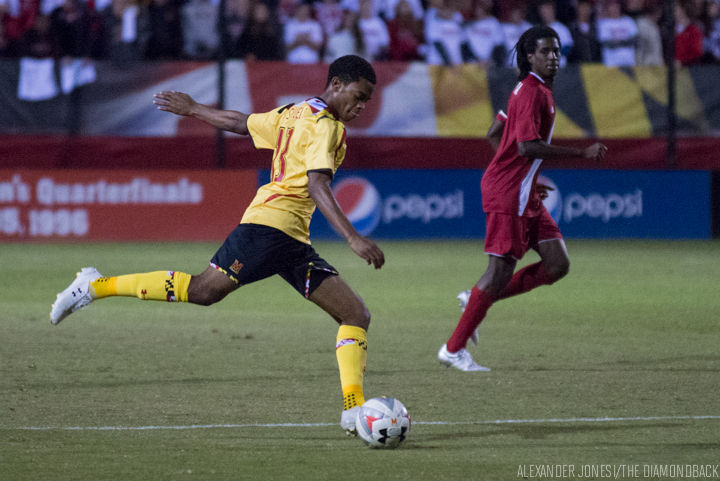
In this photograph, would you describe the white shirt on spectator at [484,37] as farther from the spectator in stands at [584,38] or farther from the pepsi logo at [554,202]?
the pepsi logo at [554,202]

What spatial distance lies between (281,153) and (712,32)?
15359 mm

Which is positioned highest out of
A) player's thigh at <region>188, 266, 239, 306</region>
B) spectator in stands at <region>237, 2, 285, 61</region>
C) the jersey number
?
the jersey number

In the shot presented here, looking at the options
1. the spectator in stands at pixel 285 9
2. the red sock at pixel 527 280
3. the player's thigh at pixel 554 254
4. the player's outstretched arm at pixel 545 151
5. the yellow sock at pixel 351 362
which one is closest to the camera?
the yellow sock at pixel 351 362

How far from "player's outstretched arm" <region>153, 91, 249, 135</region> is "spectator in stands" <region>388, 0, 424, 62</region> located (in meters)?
12.7

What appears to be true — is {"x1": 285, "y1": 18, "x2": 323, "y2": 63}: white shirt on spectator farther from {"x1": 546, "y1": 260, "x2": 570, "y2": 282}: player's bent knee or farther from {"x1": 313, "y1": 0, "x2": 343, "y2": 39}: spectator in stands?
{"x1": 546, "y1": 260, "x2": 570, "y2": 282}: player's bent knee

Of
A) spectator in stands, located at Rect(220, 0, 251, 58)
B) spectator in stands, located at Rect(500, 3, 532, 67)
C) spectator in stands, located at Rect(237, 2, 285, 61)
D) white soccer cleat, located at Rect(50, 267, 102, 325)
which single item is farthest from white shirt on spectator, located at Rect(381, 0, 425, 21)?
white soccer cleat, located at Rect(50, 267, 102, 325)

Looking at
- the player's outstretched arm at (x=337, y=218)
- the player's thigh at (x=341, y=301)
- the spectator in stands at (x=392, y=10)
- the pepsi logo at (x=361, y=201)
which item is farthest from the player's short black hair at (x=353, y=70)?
the spectator in stands at (x=392, y=10)

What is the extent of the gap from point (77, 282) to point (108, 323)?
137 inches

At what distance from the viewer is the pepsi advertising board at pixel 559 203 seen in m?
18.6

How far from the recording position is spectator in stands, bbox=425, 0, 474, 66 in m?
19.1

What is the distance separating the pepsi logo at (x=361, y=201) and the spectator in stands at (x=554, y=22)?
3571 mm

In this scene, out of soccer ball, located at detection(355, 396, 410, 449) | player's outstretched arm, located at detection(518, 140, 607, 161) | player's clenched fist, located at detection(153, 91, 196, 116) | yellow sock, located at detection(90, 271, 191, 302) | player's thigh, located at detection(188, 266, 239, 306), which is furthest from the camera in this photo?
player's outstretched arm, located at detection(518, 140, 607, 161)

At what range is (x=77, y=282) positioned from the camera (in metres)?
6.81

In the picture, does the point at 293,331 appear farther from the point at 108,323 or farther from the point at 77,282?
the point at 77,282
